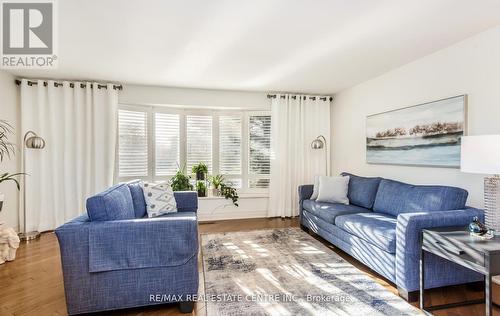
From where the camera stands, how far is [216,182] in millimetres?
4840

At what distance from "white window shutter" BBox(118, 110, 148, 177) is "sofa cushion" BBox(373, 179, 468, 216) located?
382cm

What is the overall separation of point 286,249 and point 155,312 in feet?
5.70

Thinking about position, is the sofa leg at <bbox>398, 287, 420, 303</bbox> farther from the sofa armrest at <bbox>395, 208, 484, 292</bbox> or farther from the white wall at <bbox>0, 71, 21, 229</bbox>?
the white wall at <bbox>0, 71, 21, 229</bbox>

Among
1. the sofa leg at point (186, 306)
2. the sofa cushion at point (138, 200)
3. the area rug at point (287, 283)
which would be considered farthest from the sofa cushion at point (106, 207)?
the area rug at point (287, 283)

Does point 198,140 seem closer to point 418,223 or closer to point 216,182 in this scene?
point 216,182

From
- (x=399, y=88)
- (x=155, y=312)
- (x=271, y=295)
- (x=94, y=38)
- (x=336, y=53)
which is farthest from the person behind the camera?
(x=399, y=88)

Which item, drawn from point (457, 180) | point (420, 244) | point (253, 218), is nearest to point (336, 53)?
point (457, 180)

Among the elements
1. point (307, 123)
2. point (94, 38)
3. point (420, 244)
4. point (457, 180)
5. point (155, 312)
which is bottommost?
point (155, 312)

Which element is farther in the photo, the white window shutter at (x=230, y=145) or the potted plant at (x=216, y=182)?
the white window shutter at (x=230, y=145)

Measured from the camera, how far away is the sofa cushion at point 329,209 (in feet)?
10.9

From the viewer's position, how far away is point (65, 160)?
4074mm

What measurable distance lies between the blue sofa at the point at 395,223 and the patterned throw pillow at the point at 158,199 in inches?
78.9

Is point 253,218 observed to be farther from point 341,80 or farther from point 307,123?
point 341,80

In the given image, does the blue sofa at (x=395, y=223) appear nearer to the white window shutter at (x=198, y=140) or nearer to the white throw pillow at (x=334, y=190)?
the white throw pillow at (x=334, y=190)
